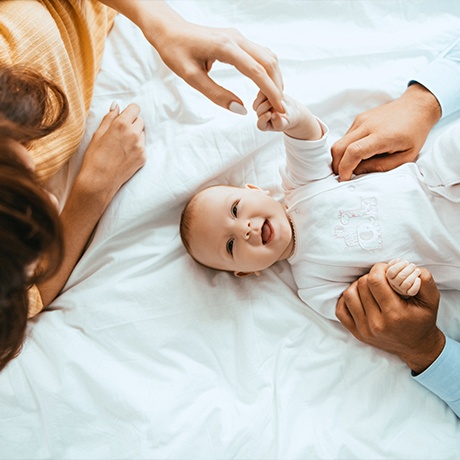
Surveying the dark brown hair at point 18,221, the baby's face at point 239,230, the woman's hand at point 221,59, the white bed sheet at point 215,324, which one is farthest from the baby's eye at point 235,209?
the dark brown hair at point 18,221

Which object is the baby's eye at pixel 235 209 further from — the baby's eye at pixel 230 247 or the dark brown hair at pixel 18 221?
the dark brown hair at pixel 18 221

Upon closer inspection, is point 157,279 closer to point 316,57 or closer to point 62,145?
point 62,145

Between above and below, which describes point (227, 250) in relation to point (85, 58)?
below

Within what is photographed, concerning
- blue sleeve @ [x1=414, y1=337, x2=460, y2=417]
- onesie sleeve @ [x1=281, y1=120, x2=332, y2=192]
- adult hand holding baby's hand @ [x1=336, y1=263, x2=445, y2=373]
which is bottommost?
blue sleeve @ [x1=414, y1=337, x2=460, y2=417]

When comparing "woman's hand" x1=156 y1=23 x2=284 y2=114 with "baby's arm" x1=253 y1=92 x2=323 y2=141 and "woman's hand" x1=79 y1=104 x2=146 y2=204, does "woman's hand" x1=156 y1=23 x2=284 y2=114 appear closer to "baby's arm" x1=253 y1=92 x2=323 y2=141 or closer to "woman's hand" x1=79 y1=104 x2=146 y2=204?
"baby's arm" x1=253 y1=92 x2=323 y2=141

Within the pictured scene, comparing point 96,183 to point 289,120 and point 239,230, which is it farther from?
point 289,120

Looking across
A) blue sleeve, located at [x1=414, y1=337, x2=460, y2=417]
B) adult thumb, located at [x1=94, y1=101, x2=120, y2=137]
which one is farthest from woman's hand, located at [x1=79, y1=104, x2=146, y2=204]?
blue sleeve, located at [x1=414, y1=337, x2=460, y2=417]

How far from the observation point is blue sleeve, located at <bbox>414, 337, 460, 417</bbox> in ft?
3.38

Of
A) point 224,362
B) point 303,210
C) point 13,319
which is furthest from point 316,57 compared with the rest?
point 13,319

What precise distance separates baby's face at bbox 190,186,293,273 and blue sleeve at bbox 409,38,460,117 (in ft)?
1.46

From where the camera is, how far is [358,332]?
3.57 ft

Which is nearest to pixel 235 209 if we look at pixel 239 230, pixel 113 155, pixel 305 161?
pixel 239 230

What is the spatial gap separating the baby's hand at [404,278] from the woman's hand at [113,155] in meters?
0.61

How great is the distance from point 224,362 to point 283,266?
0.88 feet
